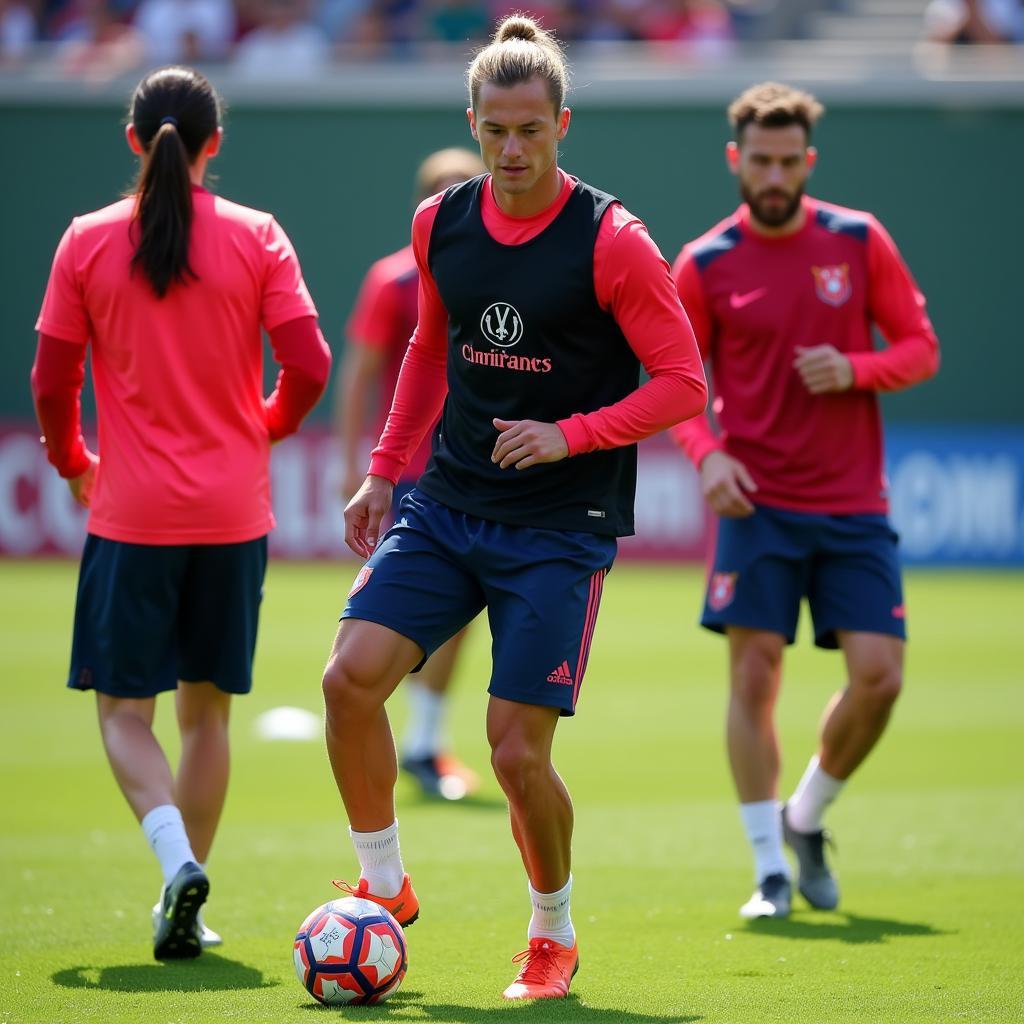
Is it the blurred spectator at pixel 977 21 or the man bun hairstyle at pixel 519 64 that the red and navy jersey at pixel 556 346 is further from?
the blurred spectator at pixel 977 21

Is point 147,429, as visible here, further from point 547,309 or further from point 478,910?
point 478,910

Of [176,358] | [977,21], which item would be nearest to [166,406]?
[176,358]

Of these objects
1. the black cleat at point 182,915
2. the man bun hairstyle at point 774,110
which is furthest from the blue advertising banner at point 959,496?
the black cleat at point 182,915

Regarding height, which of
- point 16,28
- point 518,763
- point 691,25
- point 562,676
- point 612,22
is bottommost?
point 518,763

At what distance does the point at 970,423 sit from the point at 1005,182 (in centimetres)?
290

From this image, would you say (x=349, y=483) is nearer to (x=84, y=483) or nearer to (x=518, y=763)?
(x=84, y=483)

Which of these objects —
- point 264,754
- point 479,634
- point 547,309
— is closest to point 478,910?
point 547,309

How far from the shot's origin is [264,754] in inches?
372

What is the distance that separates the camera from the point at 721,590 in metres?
6.32

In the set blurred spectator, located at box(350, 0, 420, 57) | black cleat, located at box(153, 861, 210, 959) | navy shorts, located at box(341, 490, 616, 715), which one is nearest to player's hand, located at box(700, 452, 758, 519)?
navy shorts, located at box(341, 490, 616, 715)

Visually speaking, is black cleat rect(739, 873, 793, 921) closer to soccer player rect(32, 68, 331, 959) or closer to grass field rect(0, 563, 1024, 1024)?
grass field rect(0, 563, 1024, 1024)

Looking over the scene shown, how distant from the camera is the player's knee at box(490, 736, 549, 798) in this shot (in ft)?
15.4

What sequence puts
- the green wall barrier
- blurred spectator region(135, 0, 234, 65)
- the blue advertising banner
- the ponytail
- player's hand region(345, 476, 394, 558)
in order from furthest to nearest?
the green wall barrier
blurred spectator region(135, 0, 234, 65)
the blue advertising banner
the ponytail
player's hand region(345, 476, 394, 558)

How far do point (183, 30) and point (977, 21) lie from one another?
9.21 m
